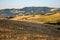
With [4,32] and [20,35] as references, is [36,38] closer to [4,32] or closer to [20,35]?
[20,35]

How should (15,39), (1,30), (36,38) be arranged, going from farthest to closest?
(1,30)
(36,38)
(15,39)

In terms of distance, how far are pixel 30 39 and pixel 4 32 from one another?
350 cm

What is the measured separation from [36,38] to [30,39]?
1.01 m

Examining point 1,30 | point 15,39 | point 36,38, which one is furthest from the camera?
point 1,30

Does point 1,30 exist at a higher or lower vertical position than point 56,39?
higher

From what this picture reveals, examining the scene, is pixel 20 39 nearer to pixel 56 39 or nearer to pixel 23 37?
pixel 23 37

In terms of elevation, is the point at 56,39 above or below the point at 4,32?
below

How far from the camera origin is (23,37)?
1970cm

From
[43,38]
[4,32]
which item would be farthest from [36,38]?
[4,32]

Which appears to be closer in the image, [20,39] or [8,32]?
[20,39]

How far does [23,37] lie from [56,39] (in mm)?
4341

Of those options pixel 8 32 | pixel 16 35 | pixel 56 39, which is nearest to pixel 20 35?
pixel 16 35

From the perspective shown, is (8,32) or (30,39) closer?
(30,39)

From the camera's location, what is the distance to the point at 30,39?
1948 centimetres
